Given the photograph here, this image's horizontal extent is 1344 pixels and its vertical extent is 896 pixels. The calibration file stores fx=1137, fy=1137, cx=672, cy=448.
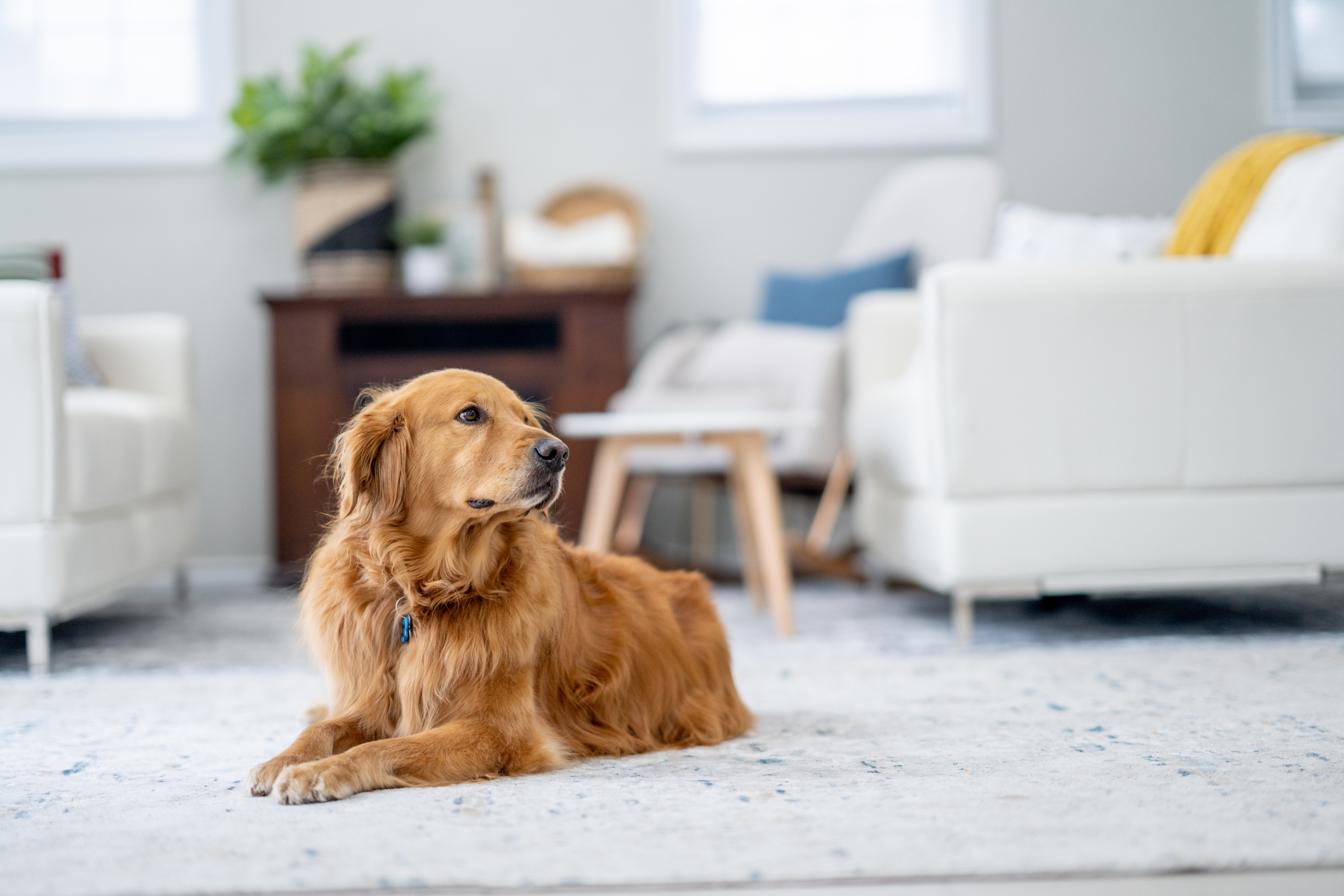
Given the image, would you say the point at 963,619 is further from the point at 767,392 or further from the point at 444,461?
the point at 444,461

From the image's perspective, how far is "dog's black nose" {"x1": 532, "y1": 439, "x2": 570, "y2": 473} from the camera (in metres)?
1.37

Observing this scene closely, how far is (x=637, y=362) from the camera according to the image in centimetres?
414

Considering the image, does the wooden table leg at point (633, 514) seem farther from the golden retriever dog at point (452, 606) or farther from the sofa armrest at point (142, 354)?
the golden retriever dog at point (452, 606)

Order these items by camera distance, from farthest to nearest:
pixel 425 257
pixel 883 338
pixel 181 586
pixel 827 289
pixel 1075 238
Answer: pixel 425 257 < pixel 827 289 < pixel 181 586 < pixel 883 338 < pixel 1075 238

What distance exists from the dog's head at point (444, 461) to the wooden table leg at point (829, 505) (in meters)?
2.26

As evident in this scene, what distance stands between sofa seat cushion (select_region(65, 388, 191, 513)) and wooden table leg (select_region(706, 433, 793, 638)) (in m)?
1.29

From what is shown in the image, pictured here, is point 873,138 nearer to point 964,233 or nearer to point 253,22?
point 964,233

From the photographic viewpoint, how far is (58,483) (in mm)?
2135

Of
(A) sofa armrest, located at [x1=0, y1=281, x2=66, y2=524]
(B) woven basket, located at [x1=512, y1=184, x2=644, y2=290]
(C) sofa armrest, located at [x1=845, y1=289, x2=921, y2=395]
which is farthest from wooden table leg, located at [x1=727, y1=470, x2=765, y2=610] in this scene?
(A) sofa armrest, located at [x1=0, y1=281, x2=66, y2=524]

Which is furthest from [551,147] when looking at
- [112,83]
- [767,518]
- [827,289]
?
[767,518]

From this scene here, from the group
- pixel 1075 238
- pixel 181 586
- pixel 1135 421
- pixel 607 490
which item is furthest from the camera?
pixel 181 586

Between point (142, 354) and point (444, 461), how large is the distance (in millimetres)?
2140

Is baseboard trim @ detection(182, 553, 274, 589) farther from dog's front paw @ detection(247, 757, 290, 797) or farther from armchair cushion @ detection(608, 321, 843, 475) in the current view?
dog's front paw @ detection(247, 757, 290, 797)

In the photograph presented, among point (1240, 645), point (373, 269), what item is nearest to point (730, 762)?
point (1240, 645)
